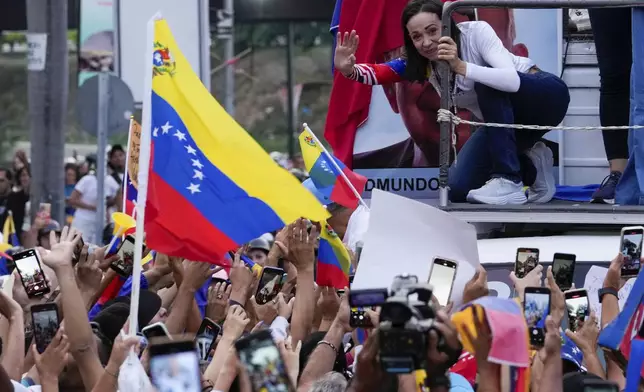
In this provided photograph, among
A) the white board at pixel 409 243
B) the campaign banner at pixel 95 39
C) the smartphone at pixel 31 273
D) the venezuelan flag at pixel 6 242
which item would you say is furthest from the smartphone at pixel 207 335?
the campaign banner at pixel 95 39

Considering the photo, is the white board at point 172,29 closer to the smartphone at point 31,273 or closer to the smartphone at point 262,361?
the smartphone at point 31,273

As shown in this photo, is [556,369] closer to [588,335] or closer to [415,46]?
[588,335]

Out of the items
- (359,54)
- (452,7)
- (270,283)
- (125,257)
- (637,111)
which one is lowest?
(270,283)

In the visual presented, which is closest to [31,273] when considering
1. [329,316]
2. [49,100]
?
[329,316]

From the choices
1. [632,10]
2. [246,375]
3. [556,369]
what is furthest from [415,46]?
[246,375]

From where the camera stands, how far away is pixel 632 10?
28.4ft

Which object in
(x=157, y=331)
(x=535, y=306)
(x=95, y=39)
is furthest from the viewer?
(x=95, y=39)

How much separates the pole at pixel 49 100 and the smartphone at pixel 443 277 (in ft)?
36.6

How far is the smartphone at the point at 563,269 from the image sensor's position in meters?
7.12

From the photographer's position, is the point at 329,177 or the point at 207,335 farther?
the point at 329,177

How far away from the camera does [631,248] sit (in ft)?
23.4

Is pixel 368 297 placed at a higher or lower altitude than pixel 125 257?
higher

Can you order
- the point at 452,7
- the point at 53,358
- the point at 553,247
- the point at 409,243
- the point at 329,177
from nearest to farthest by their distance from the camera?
1. the point at 53,358
2. the point at 409,243
3. the point at 553,247
4. the point at 452,7
5. the point at 329,177

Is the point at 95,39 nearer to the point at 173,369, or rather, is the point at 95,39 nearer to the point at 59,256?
the point at 59,256
